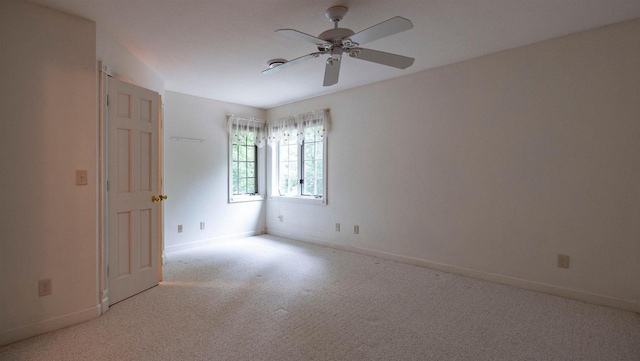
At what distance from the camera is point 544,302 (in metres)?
2.85

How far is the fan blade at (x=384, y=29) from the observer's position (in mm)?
1943

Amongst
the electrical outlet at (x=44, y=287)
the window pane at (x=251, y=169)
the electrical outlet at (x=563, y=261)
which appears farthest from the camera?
the window pane at (x=251, y=169)

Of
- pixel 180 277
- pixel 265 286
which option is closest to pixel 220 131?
pixel 180 277

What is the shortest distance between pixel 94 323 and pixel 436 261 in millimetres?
3415

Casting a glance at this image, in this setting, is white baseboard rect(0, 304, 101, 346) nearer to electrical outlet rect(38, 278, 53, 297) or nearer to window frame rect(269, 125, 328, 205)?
electrical outlet rect(38, 278, 53, 297)

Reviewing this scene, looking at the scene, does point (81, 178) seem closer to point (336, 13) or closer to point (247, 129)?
point (336, 13)

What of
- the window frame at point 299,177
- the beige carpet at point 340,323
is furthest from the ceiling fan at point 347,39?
the window frame at point 299,177

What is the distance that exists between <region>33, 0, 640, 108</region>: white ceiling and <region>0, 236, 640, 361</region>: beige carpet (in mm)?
2375

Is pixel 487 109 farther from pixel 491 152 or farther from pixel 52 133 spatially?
pixel 52 133

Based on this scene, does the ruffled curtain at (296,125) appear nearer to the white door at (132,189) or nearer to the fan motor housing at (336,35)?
the white door at (132,189)

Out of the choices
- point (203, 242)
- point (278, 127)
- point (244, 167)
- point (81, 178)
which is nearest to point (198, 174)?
point (244, 167)

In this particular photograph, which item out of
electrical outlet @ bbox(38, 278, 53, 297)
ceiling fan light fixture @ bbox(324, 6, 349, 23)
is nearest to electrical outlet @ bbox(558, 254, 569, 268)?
ceiling fan light fixture @ bbox(324, 6, 349, 23)

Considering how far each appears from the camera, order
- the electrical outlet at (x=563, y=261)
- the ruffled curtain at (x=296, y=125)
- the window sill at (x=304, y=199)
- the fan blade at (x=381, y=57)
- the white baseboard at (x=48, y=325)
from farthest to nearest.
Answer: the window sill at (x=304, y=199)
the ruffled curtain at (x=296, y=125)
the electrical outlet at (x=563, y=261)
the fan blade at (x=381, y=57)
the white baseboard at (x=48, y=325)

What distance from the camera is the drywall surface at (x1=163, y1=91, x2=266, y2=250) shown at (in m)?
4.73
